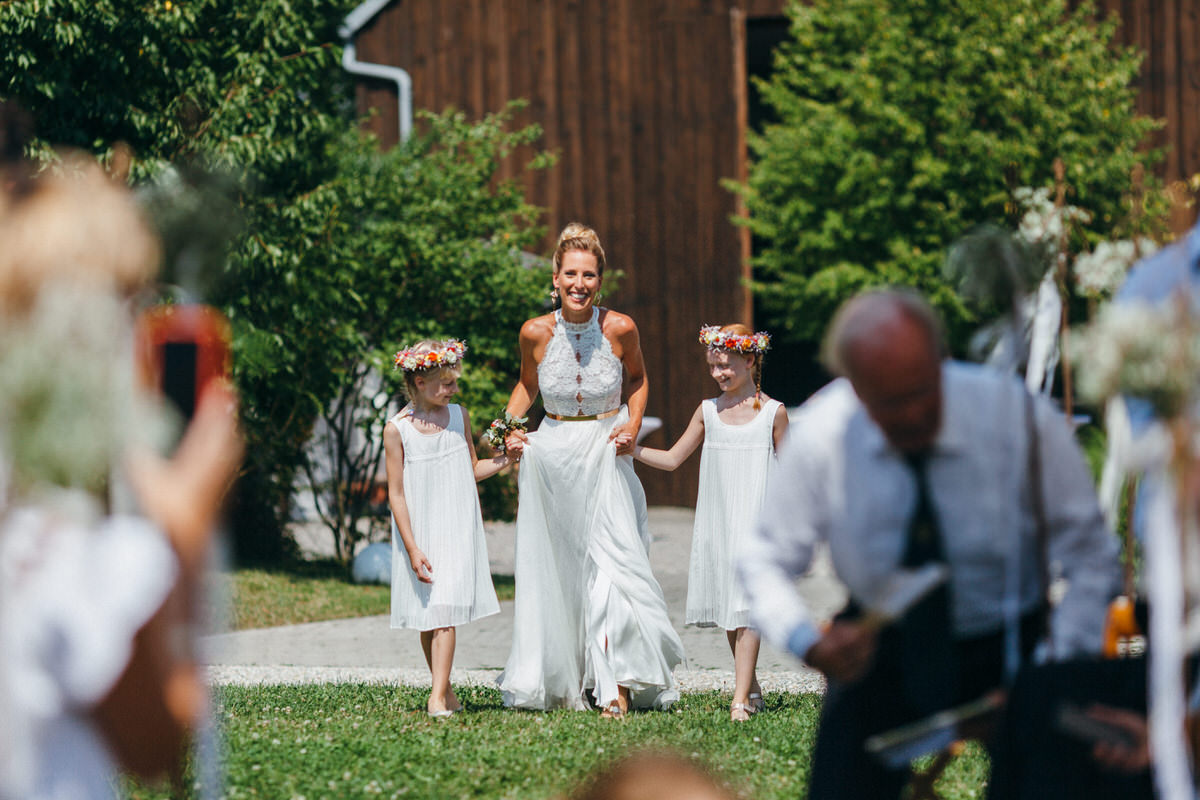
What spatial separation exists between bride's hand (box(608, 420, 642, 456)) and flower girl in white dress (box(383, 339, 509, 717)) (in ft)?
2.47

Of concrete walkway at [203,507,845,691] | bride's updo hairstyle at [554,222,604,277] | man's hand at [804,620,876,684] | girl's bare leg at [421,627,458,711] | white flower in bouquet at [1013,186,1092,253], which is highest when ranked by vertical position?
bride's updo hairstyle at [554,222,604,277]

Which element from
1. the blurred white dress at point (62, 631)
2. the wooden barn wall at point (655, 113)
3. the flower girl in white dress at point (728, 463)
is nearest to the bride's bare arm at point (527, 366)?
the flower girl in white dress at point (728, 463)

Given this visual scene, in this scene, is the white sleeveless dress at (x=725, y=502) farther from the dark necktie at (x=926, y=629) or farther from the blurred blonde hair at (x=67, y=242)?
the blurred blonde hair at (x=67, y=242)

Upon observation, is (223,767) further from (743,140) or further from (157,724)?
(743,140)

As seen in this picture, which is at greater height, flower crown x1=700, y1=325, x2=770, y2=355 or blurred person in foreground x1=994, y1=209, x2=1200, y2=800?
flower crown x1=700, y1=325, x2=770, y2=355

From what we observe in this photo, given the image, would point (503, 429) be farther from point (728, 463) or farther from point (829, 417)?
point (829, 417)

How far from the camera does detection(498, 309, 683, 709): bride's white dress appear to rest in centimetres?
711

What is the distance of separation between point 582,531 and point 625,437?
21.0 inches

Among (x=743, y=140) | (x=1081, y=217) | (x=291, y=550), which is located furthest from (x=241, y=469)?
(x=1081, y=217)

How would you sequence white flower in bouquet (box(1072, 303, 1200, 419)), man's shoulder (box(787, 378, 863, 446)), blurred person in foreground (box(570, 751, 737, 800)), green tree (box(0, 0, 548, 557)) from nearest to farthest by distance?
blurred person in foreground (box(570, 751, 737, 800))
white flower in bouquet (box(1072, 303, 1200, 419))
man's shoulder (box(787, 378, 863, 446))
green tree (box(0, 0, 548, 557))

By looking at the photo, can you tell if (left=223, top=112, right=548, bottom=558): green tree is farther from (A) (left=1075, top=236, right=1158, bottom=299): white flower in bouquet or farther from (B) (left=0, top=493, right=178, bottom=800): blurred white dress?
(B) (left=0, top=493, right=178, bottom=800): blurred white dress

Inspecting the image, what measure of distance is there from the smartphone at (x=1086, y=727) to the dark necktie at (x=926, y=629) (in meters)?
0.26

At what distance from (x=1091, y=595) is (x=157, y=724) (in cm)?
180

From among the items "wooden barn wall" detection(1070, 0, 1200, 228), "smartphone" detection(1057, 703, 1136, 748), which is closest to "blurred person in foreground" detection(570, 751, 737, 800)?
"smartphone" detection(1057, 703, 1136, 748)
